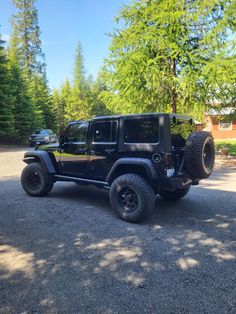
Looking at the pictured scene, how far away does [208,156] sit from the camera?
595 cm

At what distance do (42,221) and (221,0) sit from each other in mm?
13211

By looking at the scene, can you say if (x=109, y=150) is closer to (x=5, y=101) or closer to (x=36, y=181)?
(x=36, y=181)

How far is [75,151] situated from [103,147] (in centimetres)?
91

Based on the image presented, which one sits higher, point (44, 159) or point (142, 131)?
point (142, 131)

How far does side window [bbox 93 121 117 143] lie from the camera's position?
6.03 meters

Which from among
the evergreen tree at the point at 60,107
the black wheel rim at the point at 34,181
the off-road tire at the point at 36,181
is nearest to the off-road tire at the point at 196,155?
the off-road tire at the point at 36,181

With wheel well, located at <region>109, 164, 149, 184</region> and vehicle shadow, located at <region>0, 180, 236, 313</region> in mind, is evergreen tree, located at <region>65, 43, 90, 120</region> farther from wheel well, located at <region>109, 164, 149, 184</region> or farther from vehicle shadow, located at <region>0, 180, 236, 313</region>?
vehicle shadow, located at <region>0, 180, 236, 313</region>

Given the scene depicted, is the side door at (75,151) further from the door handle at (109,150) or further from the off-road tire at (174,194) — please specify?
the off-road tire at (174,194)

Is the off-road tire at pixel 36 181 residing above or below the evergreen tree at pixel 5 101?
below

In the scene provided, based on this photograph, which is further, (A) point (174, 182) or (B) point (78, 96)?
(B) point (78, 96)

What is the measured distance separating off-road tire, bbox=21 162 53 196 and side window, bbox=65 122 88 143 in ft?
3.56

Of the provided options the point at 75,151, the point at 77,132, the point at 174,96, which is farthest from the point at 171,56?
the point at 75,151

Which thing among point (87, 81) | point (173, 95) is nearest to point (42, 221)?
point (173, 95)

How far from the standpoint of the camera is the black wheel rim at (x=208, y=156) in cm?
578
